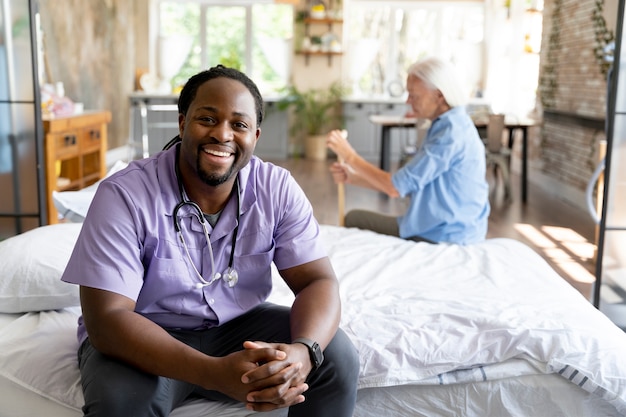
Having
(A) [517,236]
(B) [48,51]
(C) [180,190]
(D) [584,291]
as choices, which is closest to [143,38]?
(B) [48,51]

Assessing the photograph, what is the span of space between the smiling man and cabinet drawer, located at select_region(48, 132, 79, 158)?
3.18 meters

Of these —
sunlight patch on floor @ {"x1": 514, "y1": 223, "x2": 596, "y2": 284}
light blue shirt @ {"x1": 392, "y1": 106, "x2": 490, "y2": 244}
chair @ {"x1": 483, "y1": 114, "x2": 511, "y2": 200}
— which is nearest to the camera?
light blue shirt @ {"x1": 392, "y1": 106, "x2": 490, "y2": 244}

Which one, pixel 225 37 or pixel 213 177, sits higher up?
pixel 225 37

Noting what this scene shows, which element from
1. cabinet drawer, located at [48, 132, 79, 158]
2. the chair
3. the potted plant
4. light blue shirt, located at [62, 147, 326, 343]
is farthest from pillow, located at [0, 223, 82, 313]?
the potted plant

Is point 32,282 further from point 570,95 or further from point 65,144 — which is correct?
point 570,95

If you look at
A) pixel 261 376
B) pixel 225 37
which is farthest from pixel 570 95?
pixel 261 376

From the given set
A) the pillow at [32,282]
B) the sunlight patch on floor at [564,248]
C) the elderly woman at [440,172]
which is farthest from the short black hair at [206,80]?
the sunlight patch on floor at [564,248]

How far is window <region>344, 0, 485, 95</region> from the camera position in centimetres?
963

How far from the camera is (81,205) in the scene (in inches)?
102

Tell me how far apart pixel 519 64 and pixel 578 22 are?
2382 millimetres

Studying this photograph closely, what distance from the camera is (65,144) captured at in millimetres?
4953

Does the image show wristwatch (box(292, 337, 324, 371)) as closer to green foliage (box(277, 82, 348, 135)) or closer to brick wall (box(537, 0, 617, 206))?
brick wall (box(537, 0, 617, 206))

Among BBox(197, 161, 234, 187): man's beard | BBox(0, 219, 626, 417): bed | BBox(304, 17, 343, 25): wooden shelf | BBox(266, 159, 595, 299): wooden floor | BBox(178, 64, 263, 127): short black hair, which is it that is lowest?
BBox(266, 159, 595, 299): wooden floor

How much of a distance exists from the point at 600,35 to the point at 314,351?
5089 mm
